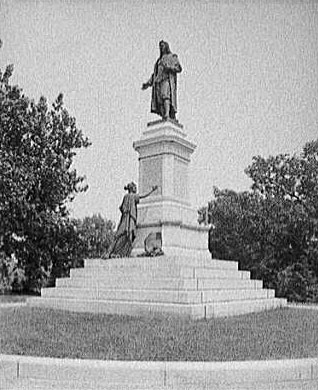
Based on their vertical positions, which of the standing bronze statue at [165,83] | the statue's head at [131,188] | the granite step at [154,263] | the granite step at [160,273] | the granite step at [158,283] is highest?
the standing bronze statue at [165,83]

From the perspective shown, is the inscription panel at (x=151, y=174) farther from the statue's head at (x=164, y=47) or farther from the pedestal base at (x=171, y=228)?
the statue's head at (x=164, y=47)

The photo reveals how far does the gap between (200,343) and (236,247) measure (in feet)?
54.7

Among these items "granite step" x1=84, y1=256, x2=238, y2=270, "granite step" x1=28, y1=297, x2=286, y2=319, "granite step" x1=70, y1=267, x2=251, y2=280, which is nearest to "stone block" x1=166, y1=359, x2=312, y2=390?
"granite step" x1=28, y1=297, x2=286, y2=319

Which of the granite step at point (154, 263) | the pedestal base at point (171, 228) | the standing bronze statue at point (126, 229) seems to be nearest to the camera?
the granite step at point (154, 263)

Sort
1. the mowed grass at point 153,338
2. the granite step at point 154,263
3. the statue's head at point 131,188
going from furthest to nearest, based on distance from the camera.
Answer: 1. the statue's head at point 131,188
2. the granite step at point 154,263
3. the mowed grass at point 153,338

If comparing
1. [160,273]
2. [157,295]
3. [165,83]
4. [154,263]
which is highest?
[165,83]

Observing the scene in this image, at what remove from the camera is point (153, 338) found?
6.48 metres

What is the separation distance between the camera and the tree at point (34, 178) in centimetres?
1712

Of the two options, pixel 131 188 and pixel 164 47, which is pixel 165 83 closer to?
pixel 164 47

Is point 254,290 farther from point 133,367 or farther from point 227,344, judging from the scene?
point 133,367

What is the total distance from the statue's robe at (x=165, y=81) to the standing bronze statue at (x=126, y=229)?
8.91 feet

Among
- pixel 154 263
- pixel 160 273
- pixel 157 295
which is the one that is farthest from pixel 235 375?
pixel 154 263

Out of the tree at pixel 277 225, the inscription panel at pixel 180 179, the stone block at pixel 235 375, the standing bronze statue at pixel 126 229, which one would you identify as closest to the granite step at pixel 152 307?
the standing bronze statue at pixel 126 229

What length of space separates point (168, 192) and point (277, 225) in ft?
32.2
